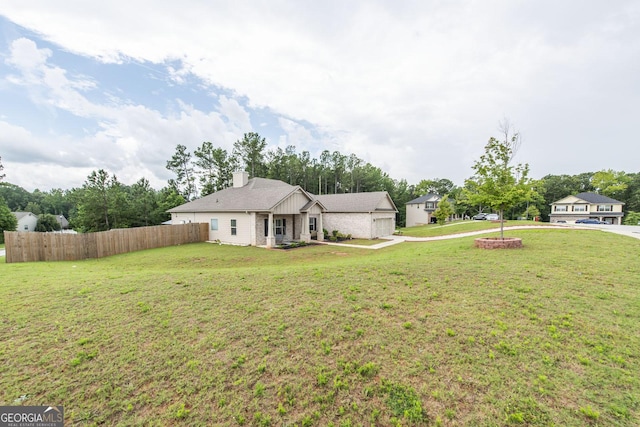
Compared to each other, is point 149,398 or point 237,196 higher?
point 237,196

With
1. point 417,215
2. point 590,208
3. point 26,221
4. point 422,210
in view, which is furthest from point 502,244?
point 26,221

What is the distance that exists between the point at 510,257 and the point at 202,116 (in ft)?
84.5

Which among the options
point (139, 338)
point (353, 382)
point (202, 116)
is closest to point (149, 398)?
point (139, 338)

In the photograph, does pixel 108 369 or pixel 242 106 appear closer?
pixel 108 369

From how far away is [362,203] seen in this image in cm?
2550

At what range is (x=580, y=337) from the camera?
435cm

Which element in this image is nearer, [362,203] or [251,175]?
[362,203]

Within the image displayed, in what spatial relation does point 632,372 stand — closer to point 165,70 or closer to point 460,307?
point 460,307

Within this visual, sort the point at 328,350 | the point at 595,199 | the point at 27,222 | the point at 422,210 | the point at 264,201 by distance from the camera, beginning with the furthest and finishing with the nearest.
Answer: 1. the point at 27,222
2. the point at 422,210
3. the point at 595,199
4. the point at 264,201
5. the point at 328,350

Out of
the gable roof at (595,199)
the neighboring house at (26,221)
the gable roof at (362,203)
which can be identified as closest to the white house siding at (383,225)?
the gable roof at (362,203)

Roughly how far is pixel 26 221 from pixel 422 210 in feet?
251

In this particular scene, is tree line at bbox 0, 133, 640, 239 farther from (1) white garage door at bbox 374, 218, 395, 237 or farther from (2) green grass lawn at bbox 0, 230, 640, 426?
(2) green grass lawn at bbox 0, 230, 640, 426

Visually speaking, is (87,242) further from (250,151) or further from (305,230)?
(250,151)

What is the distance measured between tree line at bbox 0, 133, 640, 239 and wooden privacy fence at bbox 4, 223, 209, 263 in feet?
54.3
